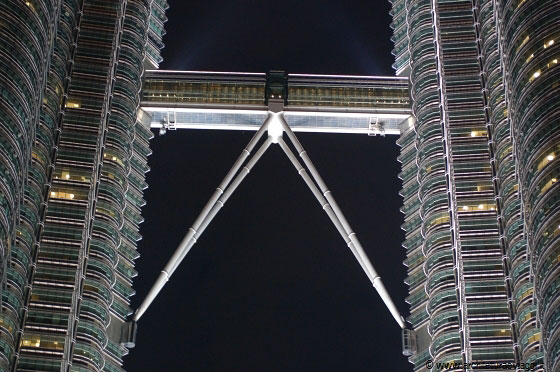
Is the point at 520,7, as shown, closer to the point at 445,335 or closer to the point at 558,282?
the point at 558,282

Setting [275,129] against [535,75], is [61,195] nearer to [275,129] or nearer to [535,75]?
[275,129]

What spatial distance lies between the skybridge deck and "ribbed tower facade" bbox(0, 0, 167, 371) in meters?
5.93

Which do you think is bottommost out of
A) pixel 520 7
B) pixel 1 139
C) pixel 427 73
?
pixel 1 139

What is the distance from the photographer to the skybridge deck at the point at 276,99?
178875mm

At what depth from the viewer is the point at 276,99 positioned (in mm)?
179125

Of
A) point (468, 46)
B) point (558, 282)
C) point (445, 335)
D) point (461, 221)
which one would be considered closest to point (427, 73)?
point (468, 46)

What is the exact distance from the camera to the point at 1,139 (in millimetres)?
121500

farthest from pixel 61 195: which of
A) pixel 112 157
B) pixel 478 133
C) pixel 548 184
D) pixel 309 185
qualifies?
pixel 548 184

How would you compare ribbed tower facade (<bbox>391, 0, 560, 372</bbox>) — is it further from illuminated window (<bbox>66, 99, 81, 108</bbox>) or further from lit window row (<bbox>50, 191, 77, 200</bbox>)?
illuminated window (<bbox>66, 99, 81, 108</bbox>)

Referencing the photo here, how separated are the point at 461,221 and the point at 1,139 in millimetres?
56818

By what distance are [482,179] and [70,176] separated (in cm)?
4994

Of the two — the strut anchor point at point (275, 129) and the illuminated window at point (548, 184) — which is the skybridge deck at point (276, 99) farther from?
the illuminated window at point (548, 184)

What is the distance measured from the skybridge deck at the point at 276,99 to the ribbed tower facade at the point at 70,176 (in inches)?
234

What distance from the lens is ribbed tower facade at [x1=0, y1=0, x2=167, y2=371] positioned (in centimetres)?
12731
